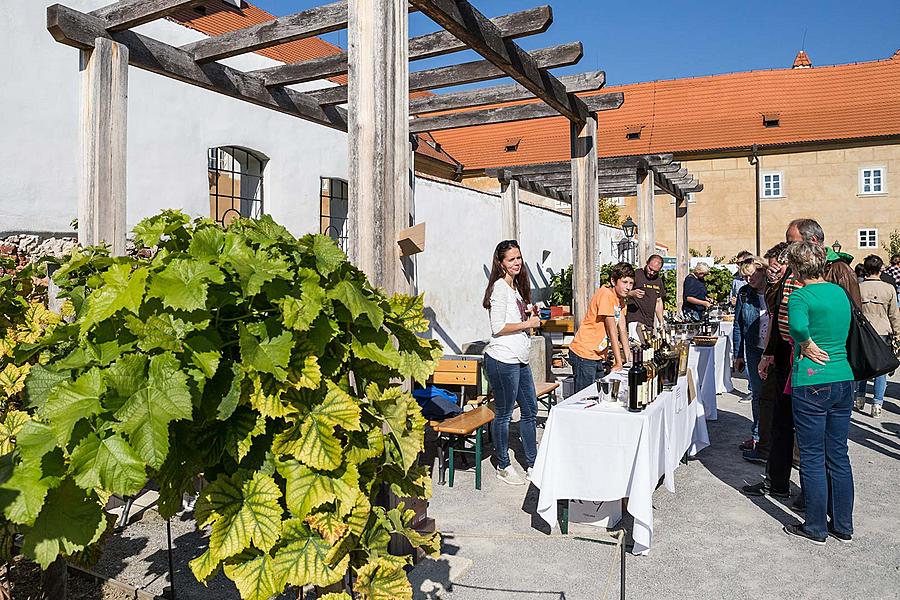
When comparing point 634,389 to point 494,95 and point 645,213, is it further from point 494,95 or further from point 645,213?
point 645,213

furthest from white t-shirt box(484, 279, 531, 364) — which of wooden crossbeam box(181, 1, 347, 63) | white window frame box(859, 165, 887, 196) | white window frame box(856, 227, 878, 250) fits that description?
white window frame box(859, 165, 887, 196)

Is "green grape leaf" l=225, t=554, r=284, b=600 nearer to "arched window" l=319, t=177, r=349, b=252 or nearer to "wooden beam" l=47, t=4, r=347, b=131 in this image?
"wooden beam" l=47, t=4, r=347, b=131

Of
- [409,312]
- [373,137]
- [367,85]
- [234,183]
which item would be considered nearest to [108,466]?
[409,312]

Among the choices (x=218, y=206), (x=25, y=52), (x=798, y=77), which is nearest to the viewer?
(x=25, y=52)

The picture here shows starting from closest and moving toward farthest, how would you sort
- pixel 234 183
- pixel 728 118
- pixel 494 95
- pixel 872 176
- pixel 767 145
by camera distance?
pixel 494 95, pixel 234 183, pixel 872 176, pixel 767 145, pixel 728 118

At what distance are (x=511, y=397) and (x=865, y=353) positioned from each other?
2.32 meters

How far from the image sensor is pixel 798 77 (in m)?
34.1

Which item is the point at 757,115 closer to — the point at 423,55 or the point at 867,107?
the point at 867,107

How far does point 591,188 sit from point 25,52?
19.4ft

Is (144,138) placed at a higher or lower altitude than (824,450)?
higher

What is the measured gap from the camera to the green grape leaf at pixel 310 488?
191 cm

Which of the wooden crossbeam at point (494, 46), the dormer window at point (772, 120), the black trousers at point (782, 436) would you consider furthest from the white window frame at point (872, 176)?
the black trousers at point (782, 436)

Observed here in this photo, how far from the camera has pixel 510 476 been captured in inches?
217


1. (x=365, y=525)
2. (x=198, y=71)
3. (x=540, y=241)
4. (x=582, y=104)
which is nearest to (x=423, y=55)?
(x=198, y=71)
